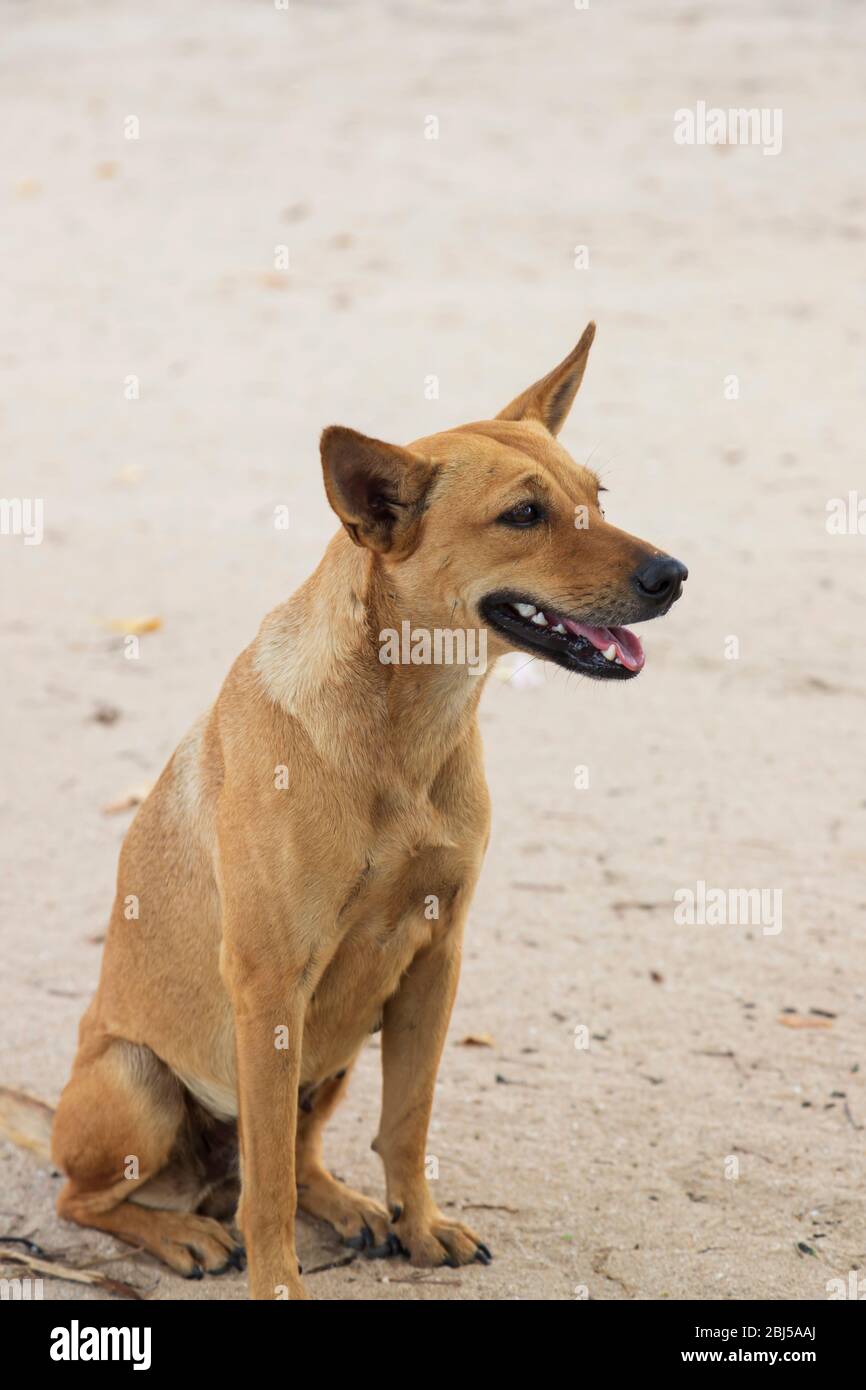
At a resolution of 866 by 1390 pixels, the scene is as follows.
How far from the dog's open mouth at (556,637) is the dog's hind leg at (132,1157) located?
140cm

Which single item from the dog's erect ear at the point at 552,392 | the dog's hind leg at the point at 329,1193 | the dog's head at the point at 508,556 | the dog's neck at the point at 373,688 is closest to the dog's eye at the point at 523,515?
the dog's head at the point at 508,556

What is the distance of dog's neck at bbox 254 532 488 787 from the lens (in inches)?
141

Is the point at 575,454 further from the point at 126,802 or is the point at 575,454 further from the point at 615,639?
the point at 615,639

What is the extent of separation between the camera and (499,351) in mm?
11094

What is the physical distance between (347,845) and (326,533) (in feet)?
18.5

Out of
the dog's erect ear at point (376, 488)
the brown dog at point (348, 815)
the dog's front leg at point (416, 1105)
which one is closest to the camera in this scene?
the dog's erect ear at point (376, 488)

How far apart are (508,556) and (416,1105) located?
1.40m

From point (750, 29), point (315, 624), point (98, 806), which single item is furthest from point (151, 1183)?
point (750, 29)

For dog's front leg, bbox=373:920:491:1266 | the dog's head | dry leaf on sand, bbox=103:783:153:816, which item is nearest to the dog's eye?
the dog's head

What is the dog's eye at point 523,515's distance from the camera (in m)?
3.53

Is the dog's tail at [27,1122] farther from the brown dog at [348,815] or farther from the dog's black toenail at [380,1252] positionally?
the dog's black toenail at [380,1252]

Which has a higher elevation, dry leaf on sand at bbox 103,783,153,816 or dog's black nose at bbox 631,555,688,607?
dog's black nose at bbox 631,555,688,607

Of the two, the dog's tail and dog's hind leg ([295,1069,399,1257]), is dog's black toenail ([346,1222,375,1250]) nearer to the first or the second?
dog's hind leg ([295,1069,399,1257])

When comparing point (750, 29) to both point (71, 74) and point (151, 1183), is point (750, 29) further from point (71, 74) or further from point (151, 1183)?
point (151, 1183)
